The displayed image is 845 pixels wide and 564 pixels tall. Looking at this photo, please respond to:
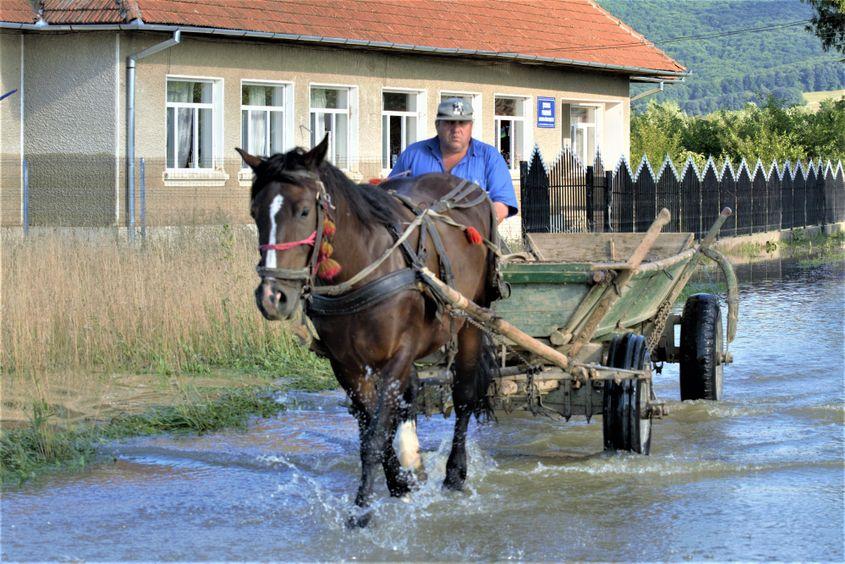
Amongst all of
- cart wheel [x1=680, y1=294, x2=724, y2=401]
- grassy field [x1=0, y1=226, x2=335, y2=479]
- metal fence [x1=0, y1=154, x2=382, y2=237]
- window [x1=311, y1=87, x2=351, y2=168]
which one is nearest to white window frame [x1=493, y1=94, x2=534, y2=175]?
window [x1=311, y1=87, x2=351, y2=168]

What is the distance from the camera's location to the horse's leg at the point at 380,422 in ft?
21.0

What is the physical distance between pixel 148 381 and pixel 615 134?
26.0m

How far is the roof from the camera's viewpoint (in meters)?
22.8

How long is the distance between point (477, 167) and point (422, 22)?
20.7 meters

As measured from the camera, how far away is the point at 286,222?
19.2 feet

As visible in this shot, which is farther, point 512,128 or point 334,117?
point 512,128

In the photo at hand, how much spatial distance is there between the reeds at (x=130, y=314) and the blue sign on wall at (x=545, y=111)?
1949 cm

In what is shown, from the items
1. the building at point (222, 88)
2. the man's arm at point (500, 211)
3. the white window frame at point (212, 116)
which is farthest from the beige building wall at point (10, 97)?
the man's arm at point (500, 211)

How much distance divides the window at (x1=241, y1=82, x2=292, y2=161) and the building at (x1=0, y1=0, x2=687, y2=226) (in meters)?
0.03

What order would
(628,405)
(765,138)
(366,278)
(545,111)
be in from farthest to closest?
(765,138), (545,111), (628,405), (366,278)

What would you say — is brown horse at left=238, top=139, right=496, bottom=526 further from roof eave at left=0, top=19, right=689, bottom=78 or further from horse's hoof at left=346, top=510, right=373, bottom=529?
roof eave at left=0, top=19, right=689, bottom=78

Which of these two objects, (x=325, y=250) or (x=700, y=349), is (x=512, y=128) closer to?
(x=700, y=349)

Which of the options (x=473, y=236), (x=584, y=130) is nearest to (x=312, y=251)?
(x=473, y=236)

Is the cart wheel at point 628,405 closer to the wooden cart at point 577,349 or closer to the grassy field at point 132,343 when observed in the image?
the wooden cart at point 577,349
